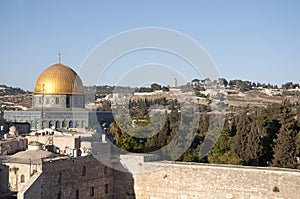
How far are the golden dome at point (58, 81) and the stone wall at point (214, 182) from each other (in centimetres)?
1362

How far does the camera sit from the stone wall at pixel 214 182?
15344mm

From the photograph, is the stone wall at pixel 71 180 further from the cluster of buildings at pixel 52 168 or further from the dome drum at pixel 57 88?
the dome drum at pixel 57 88

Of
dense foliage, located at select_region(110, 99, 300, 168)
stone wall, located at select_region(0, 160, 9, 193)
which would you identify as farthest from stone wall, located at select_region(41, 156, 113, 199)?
dense foliage, located at select_region(110, 99, 300, 168)

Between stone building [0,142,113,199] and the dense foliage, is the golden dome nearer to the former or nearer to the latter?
the dense foliage

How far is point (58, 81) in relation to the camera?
30.0 m

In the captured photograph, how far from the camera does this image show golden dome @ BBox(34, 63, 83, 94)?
29938mm

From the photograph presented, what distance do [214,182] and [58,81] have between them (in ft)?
53.7

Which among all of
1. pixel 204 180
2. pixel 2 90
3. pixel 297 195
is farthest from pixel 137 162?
pixel 2 90

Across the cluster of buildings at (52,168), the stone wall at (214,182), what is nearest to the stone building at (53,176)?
the cluster of buildings at (52,168)

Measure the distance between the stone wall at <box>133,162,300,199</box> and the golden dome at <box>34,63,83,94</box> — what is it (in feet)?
44.7

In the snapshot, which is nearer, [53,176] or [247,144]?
[53,176]

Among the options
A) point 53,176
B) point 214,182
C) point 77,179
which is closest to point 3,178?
point 53,176

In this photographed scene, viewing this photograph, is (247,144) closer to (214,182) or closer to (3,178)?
(214,182)

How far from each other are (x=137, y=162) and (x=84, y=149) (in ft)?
7.03
